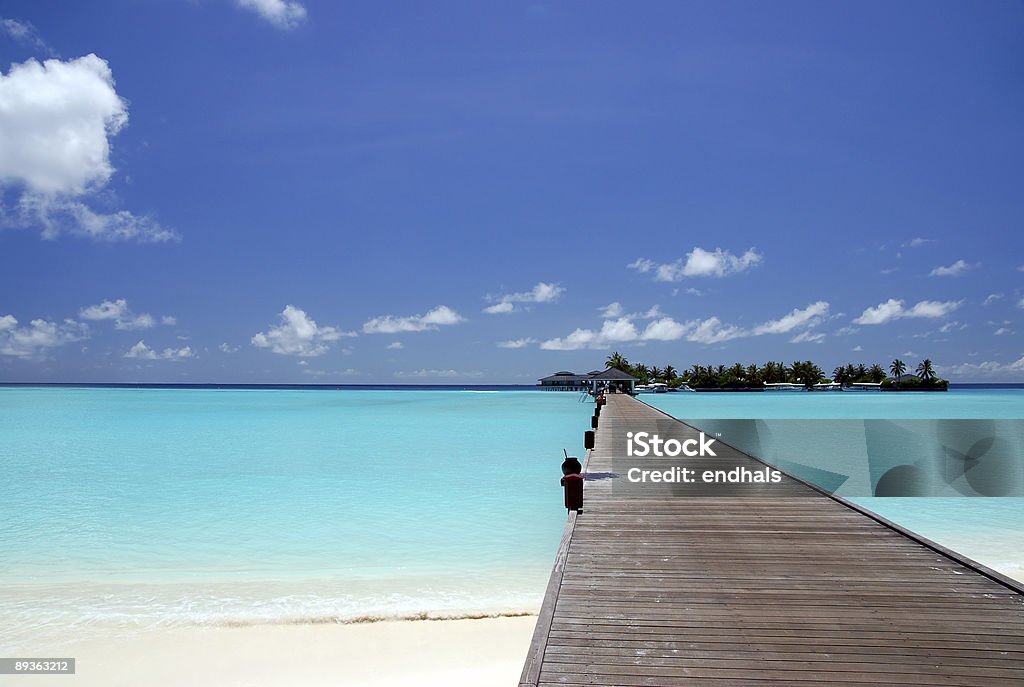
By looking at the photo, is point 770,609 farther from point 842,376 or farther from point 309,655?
point 842,376

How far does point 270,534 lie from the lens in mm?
9461

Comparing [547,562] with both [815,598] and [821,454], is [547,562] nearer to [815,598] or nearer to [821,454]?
[815,598]

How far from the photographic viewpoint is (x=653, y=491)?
8.38 meters

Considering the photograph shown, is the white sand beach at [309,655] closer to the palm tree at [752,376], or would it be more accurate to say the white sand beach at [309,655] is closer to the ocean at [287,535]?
the ocean at [287,535]

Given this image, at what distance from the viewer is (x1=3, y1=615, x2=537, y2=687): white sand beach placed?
187 inches

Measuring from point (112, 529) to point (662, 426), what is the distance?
1448 cm

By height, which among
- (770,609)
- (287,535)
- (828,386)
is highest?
(770,609)

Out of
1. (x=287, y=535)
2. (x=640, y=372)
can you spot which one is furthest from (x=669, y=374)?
(x=287, y=535)

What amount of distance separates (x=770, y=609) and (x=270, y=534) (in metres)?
7.84

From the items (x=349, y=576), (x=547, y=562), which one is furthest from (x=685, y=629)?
(x=349, y=576)

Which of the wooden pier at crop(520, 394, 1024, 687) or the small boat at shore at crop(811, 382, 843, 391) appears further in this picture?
the small boat at shore at crop(811, 382, 843, 391)

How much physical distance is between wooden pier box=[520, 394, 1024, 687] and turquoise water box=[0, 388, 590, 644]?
1.74 metres

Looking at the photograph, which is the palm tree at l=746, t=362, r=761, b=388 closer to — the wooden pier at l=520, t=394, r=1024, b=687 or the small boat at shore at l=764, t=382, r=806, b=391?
the small boat at shore at l=764, t=382, r=806, b=391

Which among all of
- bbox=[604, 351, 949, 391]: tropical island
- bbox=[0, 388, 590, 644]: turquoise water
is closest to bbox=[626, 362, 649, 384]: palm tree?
bbox=[604, 351, 949, 391]: tropical island
